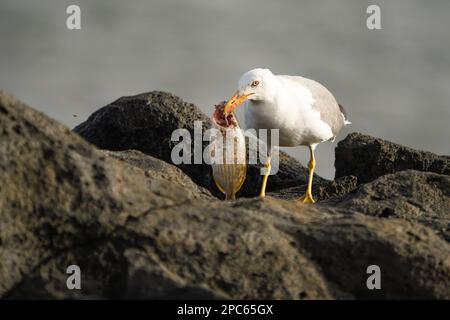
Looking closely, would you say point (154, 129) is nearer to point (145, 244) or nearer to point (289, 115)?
point (289, 115)

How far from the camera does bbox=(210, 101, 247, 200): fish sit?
34.8 ft

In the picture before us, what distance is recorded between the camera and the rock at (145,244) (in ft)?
17.1

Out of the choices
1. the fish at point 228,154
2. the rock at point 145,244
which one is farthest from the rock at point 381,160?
the rock at point 145,244

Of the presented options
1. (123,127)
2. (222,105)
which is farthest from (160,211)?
(123,127)

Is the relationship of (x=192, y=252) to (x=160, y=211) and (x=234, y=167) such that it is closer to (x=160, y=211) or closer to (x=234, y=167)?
(x=160, y=211)

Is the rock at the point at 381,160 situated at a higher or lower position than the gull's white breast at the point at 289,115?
lower

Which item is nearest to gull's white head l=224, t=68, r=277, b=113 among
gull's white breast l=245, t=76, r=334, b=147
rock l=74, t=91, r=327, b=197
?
gull's white breast l=245, t=76, r=334, b=147

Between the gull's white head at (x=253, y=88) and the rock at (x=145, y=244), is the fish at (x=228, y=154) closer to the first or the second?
the gull's white head at (x=253, y=88)

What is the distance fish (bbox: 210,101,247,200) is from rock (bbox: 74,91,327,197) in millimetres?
1050

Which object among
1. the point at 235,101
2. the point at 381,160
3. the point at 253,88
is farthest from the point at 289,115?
the point at 381,160

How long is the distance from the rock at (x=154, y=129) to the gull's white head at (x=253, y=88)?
9.08ft

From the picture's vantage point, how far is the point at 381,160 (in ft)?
39.2

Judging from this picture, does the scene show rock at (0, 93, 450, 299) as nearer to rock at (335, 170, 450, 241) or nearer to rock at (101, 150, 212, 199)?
rock at (335, 170, 450, 241)
